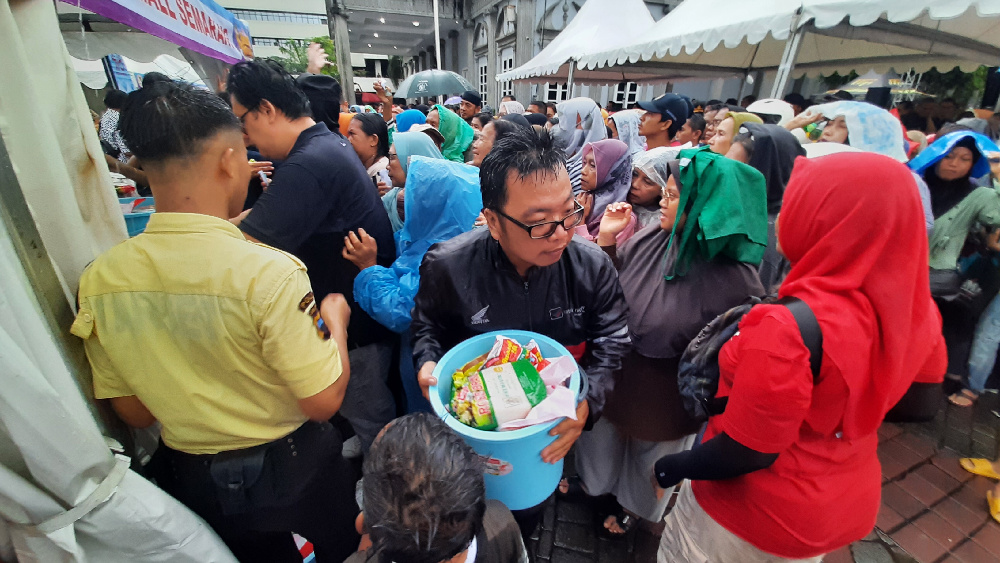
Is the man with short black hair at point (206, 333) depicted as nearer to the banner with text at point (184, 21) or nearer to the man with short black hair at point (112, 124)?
the banner with text at point (184, 21)

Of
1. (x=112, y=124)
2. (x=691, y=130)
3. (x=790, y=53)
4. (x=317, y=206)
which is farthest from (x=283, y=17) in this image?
(x=317, y=206)

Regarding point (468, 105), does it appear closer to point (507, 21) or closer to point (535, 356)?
point (535, 356)

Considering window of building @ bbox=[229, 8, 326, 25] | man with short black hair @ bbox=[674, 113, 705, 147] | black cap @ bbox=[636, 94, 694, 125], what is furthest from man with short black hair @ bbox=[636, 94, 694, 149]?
window of building @ bbox=[229, 8, 326, 25]

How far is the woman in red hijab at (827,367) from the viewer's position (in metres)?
1.08

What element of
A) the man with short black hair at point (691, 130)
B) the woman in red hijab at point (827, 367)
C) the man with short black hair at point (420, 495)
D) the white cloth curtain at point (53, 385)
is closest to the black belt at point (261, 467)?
the white cloth curtain at point (53, 385)

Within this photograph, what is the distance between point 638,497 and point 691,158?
1796 mm

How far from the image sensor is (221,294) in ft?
3.55

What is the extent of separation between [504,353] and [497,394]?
→ 17 centimetres

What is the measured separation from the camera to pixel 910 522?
2.40m

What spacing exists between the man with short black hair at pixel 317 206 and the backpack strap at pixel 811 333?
190 centimetres

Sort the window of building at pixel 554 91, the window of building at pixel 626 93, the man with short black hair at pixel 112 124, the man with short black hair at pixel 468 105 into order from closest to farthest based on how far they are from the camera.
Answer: the man with short black hair at pixel 112 124, the man with short black hair at pixel 468 105, the window of building at pixel 626 93, the window of building at pixel 554 91

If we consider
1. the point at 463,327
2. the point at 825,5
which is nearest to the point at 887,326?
the point at 463,327

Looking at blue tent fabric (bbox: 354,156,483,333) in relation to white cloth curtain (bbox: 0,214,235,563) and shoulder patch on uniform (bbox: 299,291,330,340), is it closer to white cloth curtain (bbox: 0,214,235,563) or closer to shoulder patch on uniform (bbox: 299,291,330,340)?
shoulder patch on uniform (bbox: 299,291,330,340)

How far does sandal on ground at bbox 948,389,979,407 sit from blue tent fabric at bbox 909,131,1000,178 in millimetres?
1828
